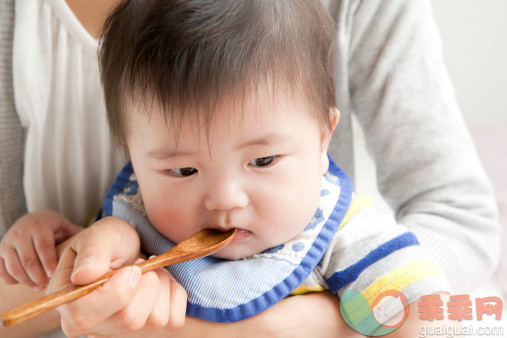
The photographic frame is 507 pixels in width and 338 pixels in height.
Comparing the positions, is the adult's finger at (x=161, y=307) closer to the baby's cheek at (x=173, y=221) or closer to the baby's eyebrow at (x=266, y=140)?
the baby's cheek at (x=173, y=221)

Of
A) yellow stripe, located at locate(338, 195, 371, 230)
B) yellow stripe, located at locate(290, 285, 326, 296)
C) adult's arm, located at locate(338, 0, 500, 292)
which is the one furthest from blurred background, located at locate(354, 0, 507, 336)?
yellow stripe, located at locate(290, 285, 326, 296)

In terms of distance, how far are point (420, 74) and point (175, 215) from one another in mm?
539

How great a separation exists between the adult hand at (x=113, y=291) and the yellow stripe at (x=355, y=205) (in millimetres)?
263

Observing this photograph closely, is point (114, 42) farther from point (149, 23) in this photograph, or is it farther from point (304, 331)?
point (304, 331)

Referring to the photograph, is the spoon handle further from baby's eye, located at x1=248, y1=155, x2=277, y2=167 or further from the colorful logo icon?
the colorful logo icon

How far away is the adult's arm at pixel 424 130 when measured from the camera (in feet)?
3.09

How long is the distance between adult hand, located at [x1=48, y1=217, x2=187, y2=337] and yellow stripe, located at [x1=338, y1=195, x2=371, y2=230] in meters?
0.26

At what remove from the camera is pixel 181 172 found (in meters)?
0.68

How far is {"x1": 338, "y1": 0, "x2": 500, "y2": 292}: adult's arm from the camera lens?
94 centimetres

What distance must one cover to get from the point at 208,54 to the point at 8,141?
0.56m

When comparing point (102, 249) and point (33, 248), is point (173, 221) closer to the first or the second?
point (102, 249)

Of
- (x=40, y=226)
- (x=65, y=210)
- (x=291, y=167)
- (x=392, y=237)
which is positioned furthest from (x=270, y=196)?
(x=65, y=210)

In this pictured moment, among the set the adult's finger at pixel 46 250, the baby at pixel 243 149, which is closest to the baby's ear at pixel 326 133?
the baby at pixel 243 149

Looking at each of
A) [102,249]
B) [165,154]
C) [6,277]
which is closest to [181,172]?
[165,154]
